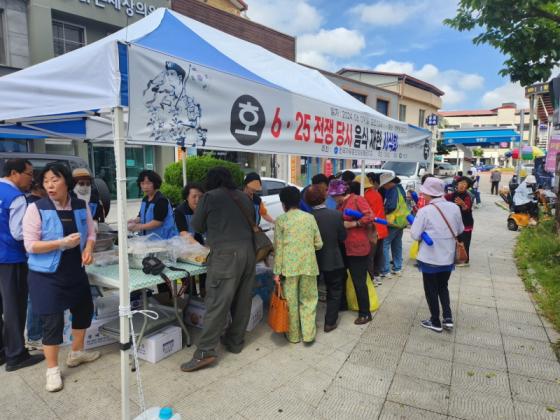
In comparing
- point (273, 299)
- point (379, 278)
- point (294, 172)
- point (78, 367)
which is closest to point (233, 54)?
point (273, 299)

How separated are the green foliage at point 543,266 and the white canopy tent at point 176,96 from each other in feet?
10.4

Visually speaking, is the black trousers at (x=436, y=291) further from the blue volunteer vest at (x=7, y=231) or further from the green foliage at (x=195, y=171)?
the green foliage at (x=195, y=171)

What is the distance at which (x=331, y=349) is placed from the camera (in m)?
3.56

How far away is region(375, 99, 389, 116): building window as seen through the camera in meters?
26.0

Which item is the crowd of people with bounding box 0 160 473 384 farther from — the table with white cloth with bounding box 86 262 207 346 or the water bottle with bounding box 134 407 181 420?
the water bottle with bounding box 134 407 181 420

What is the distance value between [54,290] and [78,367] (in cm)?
85

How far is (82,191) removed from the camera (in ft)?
14.2

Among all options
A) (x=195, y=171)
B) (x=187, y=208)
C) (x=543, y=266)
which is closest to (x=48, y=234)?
(x=187, y=208)

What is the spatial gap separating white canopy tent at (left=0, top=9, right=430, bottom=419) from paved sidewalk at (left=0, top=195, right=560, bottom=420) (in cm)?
64

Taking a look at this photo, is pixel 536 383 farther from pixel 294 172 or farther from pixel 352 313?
pixel 294 172

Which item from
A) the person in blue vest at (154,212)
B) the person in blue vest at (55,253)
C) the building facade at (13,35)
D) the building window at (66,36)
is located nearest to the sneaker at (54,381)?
the person in blue vest at (55,253)

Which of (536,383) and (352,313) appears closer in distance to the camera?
(536,383)

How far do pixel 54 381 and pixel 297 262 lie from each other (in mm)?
2102

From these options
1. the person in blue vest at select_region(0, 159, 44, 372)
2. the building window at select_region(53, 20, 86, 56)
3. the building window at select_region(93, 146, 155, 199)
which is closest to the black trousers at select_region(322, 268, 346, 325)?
the person in blue vest at select_region(0, 159, 44, 372)
